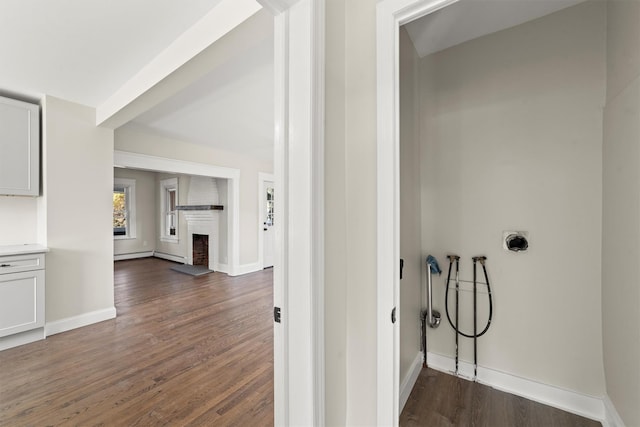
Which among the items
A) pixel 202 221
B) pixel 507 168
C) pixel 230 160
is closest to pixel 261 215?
pixel 230 160

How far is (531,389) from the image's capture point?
1.83 m

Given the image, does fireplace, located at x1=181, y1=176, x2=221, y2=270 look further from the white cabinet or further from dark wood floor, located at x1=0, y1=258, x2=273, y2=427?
the white cabinet

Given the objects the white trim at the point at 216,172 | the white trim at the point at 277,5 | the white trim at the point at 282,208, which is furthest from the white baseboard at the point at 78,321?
the white trim at the point at 277,5

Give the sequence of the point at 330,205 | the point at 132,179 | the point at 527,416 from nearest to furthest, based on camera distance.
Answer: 1. the point at 330,205
2. the point at 527,416
3. the point at 132,179

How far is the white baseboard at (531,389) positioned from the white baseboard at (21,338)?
3683mm

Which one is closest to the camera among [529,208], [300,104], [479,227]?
[300,104]

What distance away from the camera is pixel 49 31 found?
5.82 ft

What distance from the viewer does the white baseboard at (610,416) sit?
57.6 inches

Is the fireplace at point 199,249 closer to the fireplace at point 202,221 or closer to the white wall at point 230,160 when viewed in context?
the fireplace at point 202,221

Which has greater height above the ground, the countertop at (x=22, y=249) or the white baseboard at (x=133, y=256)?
the countertop at (x=22, y=249)

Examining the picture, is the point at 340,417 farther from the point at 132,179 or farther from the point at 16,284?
the point at 132,179

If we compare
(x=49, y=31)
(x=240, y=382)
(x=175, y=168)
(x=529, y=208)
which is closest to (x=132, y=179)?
(x=175, y=168)

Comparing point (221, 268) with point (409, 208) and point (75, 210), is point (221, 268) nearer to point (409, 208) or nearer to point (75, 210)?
point (75, 210)

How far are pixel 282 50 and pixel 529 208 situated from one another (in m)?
1.88
